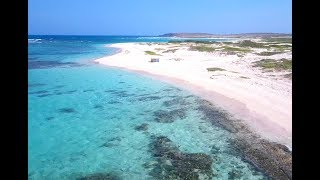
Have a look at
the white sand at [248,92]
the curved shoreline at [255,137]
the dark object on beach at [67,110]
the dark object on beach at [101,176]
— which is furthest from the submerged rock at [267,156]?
the dark object on beach at [67,110]

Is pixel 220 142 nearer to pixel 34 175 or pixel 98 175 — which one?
pixel 98 175

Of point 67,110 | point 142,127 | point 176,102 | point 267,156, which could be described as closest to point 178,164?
point 267,156

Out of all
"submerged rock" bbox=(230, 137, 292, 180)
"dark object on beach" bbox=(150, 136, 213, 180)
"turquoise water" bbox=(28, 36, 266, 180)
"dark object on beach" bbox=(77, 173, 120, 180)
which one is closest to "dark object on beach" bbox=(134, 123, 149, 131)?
"turquoise water" bbox=(28, 36, 266, 180)

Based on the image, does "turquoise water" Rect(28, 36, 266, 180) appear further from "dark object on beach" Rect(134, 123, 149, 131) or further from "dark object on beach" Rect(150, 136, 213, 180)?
"dark object on beach" Rect(150, 136, 213, 180)

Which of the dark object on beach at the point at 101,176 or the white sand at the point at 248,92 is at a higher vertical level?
the white sand at the point at 248,92

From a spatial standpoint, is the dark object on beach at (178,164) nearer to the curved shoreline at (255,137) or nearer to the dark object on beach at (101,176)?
the dark object on beach at (101,176)

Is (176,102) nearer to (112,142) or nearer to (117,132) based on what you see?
(117,132)
